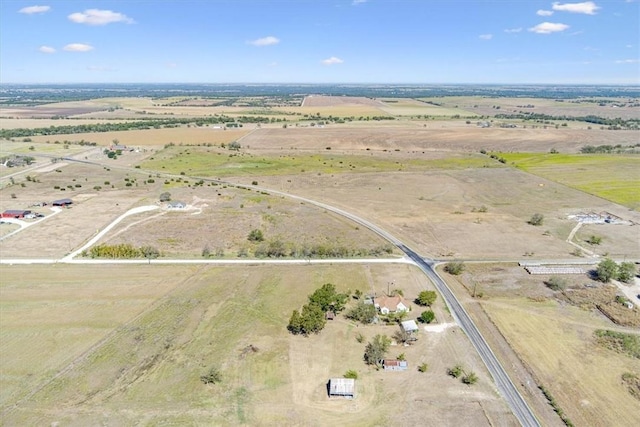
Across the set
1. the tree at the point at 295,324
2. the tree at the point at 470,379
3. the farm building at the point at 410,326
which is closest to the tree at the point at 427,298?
the farm building at the point at 410,326

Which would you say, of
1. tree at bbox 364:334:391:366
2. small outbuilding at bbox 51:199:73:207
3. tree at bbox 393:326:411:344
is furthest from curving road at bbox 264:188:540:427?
small outbuilding at bbox 51:199:73:207

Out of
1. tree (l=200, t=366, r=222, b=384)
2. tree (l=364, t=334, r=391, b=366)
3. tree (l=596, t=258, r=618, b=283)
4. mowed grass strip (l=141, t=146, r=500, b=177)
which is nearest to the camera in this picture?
tree (l=200, t=366, r=222, b=384)

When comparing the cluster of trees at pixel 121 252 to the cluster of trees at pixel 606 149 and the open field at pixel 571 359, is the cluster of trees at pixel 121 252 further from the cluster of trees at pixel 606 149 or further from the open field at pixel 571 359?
the cluster of trees at pixel 606 149

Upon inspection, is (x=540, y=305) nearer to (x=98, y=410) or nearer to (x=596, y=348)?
(x=596, y=348)

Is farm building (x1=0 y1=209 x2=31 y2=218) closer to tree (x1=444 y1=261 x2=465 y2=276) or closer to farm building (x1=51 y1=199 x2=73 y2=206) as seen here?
farm building (x1=51 y1=199 x2=73 y2=206)

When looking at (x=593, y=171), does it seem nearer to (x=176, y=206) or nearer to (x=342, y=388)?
(x=176, y=206)

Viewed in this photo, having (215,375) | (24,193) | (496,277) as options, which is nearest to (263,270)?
(215,375)
